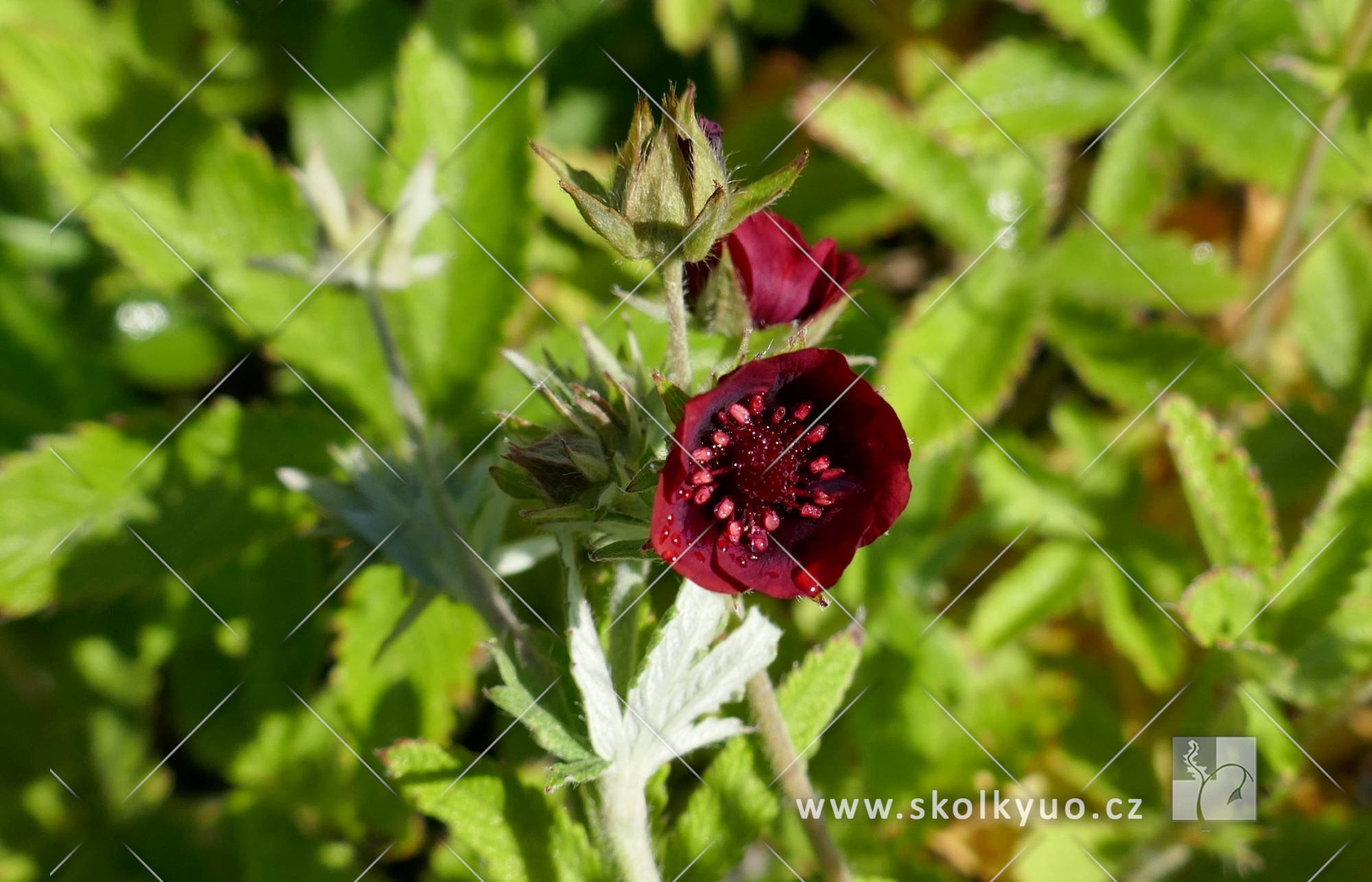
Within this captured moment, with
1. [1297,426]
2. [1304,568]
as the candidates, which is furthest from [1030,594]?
[1297,426]

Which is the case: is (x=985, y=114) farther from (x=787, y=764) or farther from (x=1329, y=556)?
(x=787, y=764)

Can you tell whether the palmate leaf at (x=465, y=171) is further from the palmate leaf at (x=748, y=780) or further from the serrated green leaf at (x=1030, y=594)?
the serrated green leaf at (x=1030, y=594)

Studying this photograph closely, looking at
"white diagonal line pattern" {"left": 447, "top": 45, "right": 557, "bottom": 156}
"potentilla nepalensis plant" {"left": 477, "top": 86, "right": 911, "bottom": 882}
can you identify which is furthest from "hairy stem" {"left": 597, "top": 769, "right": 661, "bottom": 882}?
"white diagonal line pattern" {"left": 447, "top": 45, "right": 557, "bottom": 156}

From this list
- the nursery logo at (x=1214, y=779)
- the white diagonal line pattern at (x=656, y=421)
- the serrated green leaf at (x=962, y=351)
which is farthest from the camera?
the serrated green leaf at (x=962, y=351)

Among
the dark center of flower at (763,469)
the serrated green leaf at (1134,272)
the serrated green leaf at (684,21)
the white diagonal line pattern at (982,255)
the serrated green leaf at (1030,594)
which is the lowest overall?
the serrated green leaf at (1030,594)

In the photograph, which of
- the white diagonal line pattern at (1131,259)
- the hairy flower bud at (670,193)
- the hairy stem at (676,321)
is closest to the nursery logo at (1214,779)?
the white diagonal line pattern at (1131,259)

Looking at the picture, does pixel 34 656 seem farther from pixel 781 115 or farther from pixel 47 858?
pixel 781 115

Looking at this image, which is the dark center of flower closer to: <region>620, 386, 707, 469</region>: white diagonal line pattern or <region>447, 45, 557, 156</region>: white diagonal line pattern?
<region>620, 386, 707, 469</region>: white diagonal line pattern
